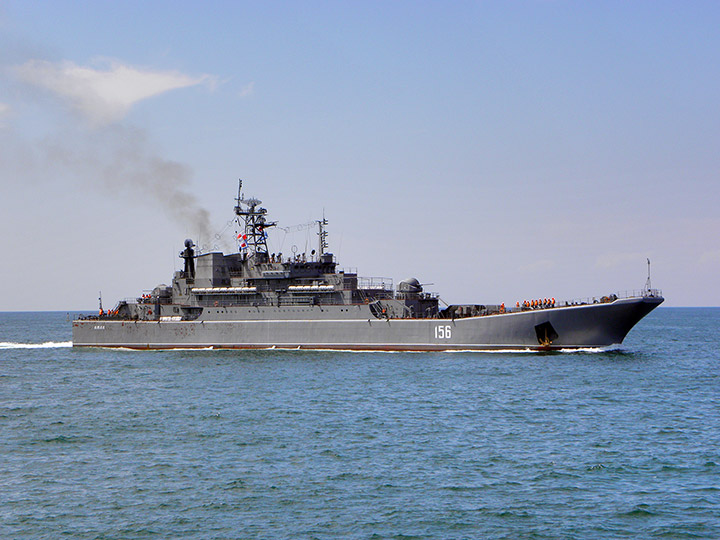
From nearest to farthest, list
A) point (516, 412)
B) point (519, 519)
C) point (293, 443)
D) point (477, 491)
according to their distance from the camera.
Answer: point (519, 519) < point (477, 491) < point (293, 443) < point (516, 412)

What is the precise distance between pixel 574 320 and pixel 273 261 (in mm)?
23566

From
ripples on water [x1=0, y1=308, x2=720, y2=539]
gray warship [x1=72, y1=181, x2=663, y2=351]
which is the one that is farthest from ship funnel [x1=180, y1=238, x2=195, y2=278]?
ripples on water [x1=0, y1=308, x2=720, y2=539]

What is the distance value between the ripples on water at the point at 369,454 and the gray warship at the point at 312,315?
17.1 feet

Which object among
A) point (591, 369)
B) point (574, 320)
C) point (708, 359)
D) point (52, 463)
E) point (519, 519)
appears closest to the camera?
point (519, 519)

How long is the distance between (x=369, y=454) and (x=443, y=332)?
26541 mm

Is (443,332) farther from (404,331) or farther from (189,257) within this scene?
(189,257)

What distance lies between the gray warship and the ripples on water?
5214 millimetres

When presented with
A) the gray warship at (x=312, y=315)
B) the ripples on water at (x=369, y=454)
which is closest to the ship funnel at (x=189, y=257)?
the gray warship at (x=312, y=315)

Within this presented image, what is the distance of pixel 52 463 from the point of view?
22562 mm

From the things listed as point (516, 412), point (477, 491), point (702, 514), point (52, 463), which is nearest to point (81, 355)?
point (52, 463)

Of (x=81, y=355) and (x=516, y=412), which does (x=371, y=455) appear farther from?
(x=81, y=355)

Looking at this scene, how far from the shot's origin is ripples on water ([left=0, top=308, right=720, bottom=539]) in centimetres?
1709

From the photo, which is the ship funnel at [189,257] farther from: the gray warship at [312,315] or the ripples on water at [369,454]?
the ripples on water at [369,454]

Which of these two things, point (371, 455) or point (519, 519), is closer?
point (519, 519)
